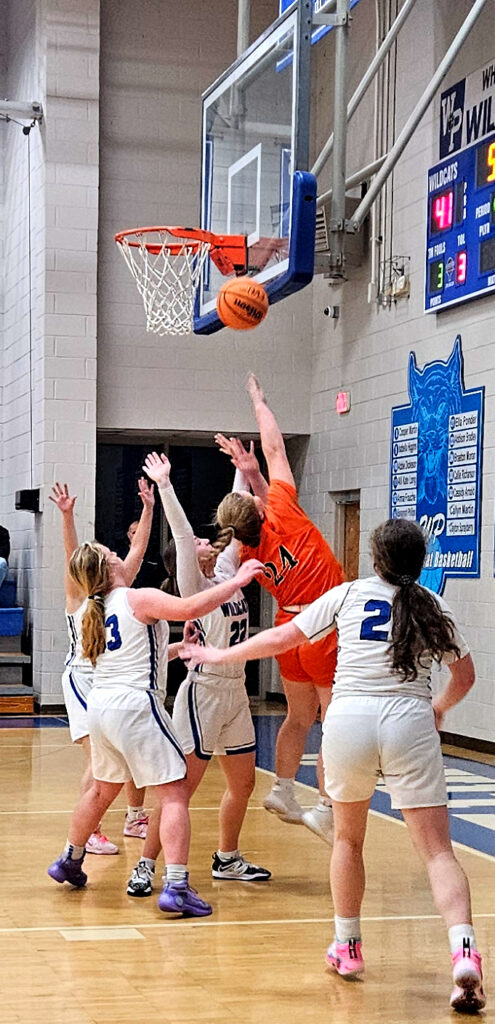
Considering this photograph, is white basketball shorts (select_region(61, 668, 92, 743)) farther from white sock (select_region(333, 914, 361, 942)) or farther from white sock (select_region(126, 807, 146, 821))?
white sock (select_region(333, 914, 361, 942))

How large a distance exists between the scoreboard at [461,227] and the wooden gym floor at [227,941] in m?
4.69

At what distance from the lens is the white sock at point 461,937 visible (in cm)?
414

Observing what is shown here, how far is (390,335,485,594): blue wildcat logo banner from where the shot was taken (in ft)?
34.1

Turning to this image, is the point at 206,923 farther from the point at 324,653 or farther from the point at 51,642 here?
the point at 51,642

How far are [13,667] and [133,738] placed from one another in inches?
326

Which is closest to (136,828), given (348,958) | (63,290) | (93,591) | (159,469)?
(93,591)

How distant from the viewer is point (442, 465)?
35.6ft

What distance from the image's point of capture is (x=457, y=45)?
9.26 meters

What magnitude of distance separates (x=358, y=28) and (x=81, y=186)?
122 inches

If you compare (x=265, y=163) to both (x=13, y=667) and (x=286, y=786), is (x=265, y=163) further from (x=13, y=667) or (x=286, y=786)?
(x=13, y=667)

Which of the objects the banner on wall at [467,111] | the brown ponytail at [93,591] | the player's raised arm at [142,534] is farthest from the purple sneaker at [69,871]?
the banner on wall at [467,111]

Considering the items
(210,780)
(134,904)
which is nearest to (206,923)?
(134,904)

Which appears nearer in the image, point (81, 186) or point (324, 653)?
point (324, 653)

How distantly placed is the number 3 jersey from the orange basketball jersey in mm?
1751
